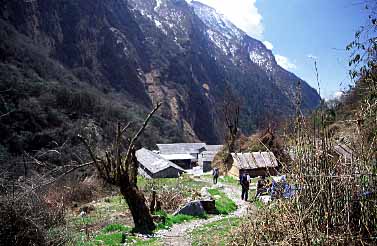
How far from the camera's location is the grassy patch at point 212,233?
9.09 metres

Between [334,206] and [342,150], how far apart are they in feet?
4.00

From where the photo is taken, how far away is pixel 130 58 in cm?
11050

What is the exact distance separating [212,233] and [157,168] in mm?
36230

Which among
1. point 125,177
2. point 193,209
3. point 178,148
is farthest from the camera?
point 178,148

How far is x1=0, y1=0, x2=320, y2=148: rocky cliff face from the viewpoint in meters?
72.6

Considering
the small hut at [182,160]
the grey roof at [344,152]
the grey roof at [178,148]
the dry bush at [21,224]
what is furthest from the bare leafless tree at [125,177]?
the grey roof at [178,148]

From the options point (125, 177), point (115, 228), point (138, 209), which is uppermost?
point (125, 177)

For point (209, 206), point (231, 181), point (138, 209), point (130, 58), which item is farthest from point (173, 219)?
point (130, 58)

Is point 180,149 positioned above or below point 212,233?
above

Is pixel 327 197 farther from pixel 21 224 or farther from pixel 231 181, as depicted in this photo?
pixel 231 181

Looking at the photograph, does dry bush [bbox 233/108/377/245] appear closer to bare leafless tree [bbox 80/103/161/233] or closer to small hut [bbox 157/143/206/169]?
bare leafless tree [bbox 80/103/161/233]

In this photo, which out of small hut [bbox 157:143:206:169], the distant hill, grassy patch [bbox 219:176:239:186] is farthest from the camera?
small hut [bbox 157:143:206:169]

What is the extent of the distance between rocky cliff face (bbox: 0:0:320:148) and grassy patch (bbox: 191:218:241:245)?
4676 centimetres

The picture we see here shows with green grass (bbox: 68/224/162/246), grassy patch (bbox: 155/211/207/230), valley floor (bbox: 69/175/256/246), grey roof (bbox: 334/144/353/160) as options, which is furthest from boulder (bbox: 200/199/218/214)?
grey roof (bbox: 334/144/353/160)
